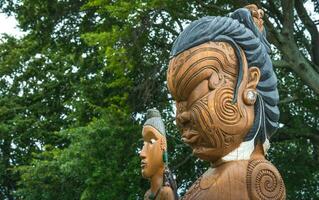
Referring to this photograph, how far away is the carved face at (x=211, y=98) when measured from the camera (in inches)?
162

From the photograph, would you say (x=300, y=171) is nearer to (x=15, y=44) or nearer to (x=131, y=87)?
(x=131, y=87)

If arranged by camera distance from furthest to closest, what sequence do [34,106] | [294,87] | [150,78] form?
[34,106]
[294,87]
[150,78]

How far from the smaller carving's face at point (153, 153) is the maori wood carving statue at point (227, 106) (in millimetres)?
4308

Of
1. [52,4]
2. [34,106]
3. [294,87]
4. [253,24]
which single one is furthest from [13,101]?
[253,24]

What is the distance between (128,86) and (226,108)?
10564mm

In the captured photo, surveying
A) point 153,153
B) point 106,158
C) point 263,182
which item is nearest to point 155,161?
point 153,153

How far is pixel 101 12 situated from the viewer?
14656mm

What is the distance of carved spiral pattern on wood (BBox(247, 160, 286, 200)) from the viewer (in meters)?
3.99

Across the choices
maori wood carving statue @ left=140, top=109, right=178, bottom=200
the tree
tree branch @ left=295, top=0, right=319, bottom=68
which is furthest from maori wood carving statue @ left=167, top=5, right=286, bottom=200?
tree branch @ left=295, top=0, right=319, bottom=68

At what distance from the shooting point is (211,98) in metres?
4.14

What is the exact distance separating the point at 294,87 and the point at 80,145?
177 inches

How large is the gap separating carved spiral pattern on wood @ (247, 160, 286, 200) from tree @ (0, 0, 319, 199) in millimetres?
8901

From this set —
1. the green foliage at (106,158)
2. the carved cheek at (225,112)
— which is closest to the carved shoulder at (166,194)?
the carved cheek at (225,112)

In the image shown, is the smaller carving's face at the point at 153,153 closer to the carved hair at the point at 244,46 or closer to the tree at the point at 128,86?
the carved hair at the point at 244,46
